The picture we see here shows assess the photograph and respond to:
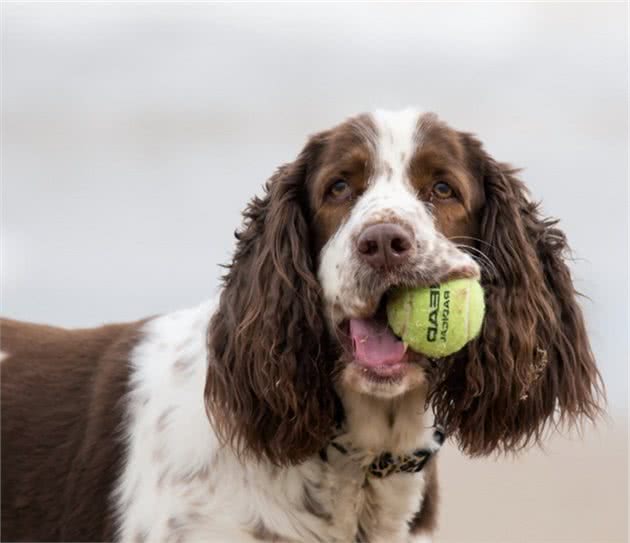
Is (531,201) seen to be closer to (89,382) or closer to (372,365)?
(372,365)

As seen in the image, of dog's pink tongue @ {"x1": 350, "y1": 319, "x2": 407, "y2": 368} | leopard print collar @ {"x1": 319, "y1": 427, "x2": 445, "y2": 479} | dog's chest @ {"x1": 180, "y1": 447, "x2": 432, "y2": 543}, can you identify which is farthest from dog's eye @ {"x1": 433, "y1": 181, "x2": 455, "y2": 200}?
dog's chest @ {"x1": 180, "y1": 447, "x2": 432, "y2": 543}

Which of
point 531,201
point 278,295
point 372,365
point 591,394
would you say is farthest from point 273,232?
point 591,394

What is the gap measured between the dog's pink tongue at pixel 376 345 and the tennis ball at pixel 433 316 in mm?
Answer: 35

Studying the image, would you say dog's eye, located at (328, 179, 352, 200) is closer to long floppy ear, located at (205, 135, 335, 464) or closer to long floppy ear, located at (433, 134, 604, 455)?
long floppy ear, located at (205, 135, 335, 464)

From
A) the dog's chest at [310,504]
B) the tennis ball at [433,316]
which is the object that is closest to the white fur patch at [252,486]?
the dog's chest at [310,504]

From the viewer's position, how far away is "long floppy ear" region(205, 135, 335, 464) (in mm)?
3363

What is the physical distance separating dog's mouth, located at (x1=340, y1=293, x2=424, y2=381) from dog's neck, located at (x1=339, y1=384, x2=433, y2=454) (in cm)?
29

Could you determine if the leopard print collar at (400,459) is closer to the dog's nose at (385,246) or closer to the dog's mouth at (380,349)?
the dog's mouth at (380,349)

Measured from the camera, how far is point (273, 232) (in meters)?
3.47

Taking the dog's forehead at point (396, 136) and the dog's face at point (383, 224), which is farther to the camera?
the dog's forehead at point (396, 136)

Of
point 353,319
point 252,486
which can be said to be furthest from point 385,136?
point 252,486

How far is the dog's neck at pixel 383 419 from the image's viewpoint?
3385 millimetres

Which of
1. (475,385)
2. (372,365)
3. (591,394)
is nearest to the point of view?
(372,365)

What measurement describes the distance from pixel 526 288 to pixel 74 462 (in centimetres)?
165
